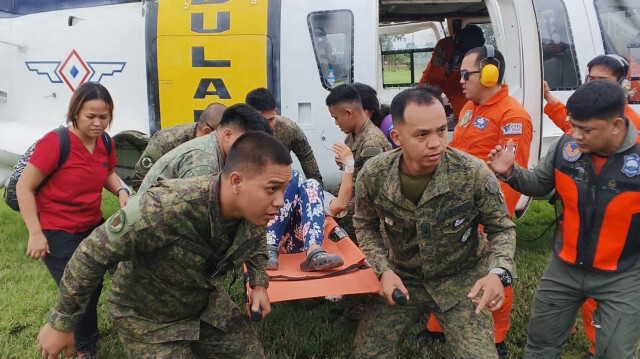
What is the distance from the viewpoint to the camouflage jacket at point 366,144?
363 cm

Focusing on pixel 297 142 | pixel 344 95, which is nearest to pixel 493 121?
pixel 344 95

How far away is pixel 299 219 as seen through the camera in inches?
145

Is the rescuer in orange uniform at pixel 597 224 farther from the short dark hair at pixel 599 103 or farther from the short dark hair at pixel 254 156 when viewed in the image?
the short dark hair at pixel 254 156

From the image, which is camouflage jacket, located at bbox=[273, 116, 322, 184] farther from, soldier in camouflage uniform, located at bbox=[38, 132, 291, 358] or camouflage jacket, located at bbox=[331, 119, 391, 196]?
soldier in camouflage uniform, located at bbox=[38, 132, 291, 358]

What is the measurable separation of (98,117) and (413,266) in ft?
6.03

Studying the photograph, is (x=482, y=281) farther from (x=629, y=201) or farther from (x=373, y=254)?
(x=629, y=201)

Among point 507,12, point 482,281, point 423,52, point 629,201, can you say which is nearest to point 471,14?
point 423,52

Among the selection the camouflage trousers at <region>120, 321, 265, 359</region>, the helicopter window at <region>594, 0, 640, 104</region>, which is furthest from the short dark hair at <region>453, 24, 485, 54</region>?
the camouflage trousers at <region>120, 321, 265, 359</region>

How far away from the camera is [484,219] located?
248 centimetres

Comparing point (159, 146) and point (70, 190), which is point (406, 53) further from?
point (70, 190)

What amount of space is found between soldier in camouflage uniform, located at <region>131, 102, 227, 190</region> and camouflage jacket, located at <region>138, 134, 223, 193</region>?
850mm

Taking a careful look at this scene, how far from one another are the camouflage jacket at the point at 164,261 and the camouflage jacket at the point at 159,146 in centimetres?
136

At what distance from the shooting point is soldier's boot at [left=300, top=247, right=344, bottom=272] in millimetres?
3049

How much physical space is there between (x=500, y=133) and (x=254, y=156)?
1842 mm
